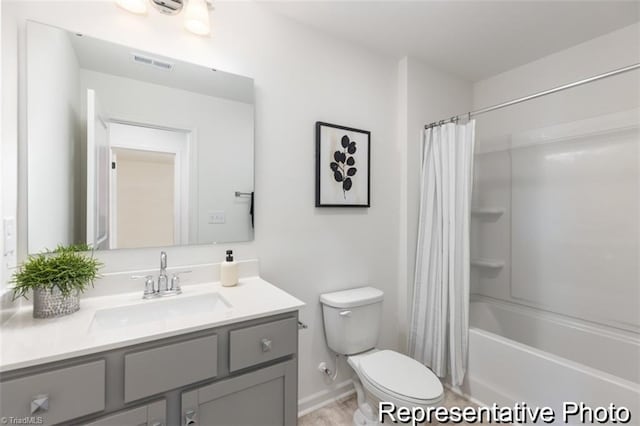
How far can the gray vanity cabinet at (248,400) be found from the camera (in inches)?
38.5

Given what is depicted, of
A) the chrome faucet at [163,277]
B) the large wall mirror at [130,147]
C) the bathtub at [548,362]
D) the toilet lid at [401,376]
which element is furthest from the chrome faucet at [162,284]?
the bathtub at [548,362]

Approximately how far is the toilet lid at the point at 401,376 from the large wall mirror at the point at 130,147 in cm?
98

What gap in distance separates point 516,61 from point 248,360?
2.74m

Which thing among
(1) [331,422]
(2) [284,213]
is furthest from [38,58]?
(1) [331,422]

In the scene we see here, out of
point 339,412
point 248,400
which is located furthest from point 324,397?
point 248,400

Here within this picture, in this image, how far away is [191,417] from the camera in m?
0.96

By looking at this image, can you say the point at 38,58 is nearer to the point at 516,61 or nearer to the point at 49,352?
the point at 49,352

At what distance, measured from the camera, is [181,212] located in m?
1.46

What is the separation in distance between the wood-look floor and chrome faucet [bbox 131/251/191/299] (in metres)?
1.10

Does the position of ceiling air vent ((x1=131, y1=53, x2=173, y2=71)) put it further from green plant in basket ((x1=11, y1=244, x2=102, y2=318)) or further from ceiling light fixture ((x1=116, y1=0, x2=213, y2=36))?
green plant in basket ((x1=11, y1=244, x2=102, y2=318))

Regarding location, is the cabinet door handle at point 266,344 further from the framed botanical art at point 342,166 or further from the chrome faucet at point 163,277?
the framed botanical art at point 342,166

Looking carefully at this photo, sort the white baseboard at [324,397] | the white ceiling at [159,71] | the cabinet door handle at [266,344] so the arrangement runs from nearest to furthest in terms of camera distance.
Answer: the cabinet door handle at [266,344] < the white ceiling at [159,71] < the white baseboard at [324,397]

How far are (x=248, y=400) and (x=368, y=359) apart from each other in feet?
2.66

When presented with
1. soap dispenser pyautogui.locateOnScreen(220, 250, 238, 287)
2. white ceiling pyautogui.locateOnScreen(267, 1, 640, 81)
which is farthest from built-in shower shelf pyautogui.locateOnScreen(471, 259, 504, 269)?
soap dispenser pyautogui.locateOnScreen(220, 250, 238, 287)
